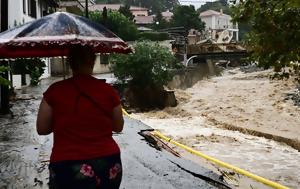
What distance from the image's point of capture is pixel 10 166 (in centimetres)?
701

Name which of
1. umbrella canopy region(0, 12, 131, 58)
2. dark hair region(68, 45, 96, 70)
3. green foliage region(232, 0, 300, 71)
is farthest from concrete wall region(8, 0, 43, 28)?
dark hair region(68, 45, 96, 70)

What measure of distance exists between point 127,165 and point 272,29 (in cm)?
292

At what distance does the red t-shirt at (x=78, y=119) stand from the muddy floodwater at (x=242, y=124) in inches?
249

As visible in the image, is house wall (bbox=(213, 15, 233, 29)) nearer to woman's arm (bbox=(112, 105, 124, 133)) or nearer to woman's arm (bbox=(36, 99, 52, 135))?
woman's arm (bbox=(112, 105, 124, 133))

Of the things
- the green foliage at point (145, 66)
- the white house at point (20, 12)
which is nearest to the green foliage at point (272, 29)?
the white house at point (20, 12)

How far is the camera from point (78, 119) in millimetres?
3051

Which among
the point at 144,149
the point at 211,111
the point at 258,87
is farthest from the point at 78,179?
the point at 258,87

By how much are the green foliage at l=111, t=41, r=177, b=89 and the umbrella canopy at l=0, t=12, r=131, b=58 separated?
26.7 metres

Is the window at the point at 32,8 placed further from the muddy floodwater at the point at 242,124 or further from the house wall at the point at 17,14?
the muddy floodwater at the point at 242,124

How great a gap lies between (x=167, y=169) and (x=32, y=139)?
3547 mm

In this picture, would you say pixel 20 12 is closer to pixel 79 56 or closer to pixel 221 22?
pixel 79 56

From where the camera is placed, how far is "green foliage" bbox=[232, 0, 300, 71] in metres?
5.54

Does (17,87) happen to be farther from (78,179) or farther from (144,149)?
(78,179)

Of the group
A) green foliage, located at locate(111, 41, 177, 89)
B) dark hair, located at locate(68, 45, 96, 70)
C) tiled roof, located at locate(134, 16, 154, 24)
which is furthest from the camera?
tiled roof, located at locate(134, 16, 154, 24)
